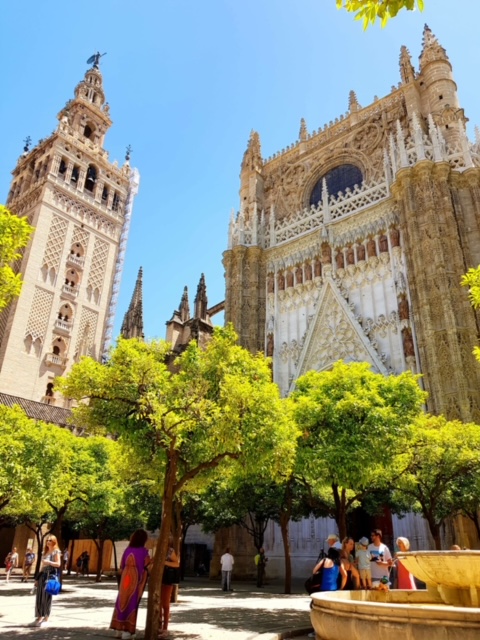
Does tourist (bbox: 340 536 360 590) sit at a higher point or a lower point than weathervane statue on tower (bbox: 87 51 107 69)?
lower

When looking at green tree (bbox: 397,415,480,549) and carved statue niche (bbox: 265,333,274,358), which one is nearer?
green tree (bbox: 397,415,480,549)

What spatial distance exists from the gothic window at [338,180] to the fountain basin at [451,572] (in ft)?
77.3

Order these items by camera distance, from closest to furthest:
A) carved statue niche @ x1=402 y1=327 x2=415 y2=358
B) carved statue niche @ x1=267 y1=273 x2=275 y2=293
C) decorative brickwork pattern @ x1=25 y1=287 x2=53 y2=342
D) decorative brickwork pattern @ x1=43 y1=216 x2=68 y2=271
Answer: carved statue niche @ x1=402 y1=327 x2=415 y2=358
carved statue niche @ x1=267 y1=273 x2=275 y2=293
decorative brickwork pattern @ x1=25 y1=287 x2=53 y2=342
decorative brickwork pattern @ x1=43 y1=216 x2=68 y2=271

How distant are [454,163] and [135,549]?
68.5 feet

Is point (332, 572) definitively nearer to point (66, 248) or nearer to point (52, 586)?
point (52, 586)

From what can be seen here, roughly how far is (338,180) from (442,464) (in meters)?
18.8

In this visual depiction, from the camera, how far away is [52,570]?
780cm

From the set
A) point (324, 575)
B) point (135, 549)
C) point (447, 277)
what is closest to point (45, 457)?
point (135, 549)

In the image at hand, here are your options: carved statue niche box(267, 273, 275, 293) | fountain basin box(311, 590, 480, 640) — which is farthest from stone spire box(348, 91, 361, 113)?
fountain basin box(311, 590, 480, 640)

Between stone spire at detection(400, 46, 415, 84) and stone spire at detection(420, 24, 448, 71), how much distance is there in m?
0.62

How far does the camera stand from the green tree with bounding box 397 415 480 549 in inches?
518

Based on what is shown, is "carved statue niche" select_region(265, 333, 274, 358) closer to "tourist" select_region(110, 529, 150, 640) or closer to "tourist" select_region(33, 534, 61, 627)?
"tourist" select_region(33, 534, 61, 627)

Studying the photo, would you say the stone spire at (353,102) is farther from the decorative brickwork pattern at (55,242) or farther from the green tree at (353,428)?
the decorative brickwork pattern at (55,242)

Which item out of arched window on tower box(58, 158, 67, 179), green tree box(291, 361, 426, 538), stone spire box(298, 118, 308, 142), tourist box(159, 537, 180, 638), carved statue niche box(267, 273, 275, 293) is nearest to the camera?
tourist box(159, 537, 180, 638)
